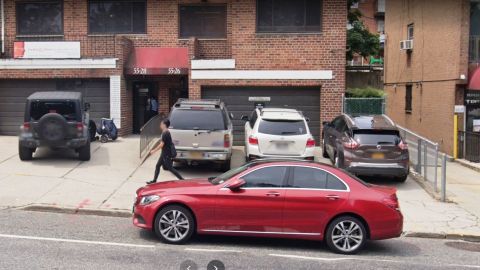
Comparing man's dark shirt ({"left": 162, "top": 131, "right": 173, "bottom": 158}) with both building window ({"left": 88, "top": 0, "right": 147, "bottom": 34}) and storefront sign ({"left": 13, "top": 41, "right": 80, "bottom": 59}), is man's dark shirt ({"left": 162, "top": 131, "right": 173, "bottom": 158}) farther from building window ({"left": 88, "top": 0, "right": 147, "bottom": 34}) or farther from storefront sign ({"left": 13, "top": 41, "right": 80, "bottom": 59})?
building window ({"left": 88, "top": 0, "right": 147, "bottom": 34})

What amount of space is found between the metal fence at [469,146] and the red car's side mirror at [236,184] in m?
13.1

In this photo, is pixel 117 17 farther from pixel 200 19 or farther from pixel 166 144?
pixel 166 144

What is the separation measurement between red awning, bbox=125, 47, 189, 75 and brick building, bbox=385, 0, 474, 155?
983 cm

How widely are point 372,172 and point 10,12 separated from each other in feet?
48.4

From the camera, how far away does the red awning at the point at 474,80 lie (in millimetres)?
19202

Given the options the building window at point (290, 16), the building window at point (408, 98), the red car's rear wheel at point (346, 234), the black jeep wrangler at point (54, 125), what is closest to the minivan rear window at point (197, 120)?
the black jeep wrangler at point (54, 125)

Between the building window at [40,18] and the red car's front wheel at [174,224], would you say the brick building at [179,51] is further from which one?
the red car's front wheel at [174,224]

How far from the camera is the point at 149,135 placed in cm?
1825

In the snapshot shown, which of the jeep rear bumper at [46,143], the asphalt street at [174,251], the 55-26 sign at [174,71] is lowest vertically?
the asphalt street at [174,251]

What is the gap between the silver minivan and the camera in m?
14.1

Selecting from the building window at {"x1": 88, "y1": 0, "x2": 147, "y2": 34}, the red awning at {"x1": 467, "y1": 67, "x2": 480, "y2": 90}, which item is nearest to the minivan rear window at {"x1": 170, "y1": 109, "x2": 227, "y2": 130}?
the building window at {"x1": 88, "y1": 0, "x2": 147, "y2": 34}

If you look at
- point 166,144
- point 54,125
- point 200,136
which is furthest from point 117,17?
point 166,144

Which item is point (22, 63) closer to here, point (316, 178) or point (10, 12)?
point (10, 12)

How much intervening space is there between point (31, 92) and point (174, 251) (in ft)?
48.0
